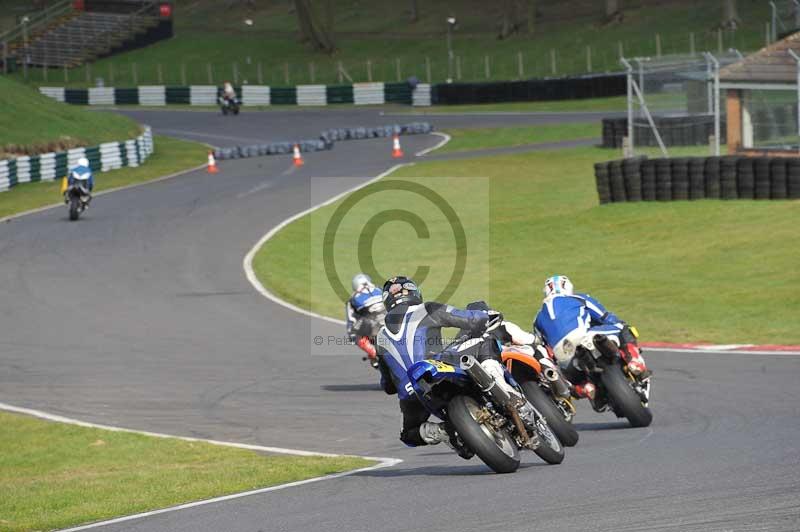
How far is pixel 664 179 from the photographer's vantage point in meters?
29.2

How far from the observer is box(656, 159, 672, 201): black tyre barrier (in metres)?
29.2

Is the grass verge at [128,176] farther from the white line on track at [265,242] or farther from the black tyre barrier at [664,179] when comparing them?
the black tyre barrier at [664,179]

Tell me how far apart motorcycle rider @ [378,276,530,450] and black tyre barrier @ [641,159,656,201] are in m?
19.5

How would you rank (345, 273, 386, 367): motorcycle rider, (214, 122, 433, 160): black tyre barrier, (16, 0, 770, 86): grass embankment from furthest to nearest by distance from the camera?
(16, 0, 770, 86): grass embankment → (214, 122, 433, 160): black tyre barrier → (345, 273, 386, 367): motorcycle rider

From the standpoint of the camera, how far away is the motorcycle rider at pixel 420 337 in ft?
33.7

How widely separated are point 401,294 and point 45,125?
1440 inches

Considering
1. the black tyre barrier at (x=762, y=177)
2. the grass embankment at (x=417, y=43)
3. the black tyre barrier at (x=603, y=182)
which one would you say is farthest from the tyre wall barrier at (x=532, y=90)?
the black tyre barrier at (x=762, y=177)

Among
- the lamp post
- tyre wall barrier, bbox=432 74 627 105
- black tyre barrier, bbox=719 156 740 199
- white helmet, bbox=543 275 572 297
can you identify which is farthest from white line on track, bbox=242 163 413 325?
the lamp post

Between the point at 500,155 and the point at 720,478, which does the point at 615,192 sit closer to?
the point at 500,155

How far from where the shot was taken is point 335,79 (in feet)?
244

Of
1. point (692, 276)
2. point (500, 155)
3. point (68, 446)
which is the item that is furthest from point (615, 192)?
point (68, 446)

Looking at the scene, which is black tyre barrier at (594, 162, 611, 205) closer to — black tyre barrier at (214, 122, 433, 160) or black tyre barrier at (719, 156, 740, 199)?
black tyre barrier at (719, 156, 740, 199)

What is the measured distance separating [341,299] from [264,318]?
8.68ft

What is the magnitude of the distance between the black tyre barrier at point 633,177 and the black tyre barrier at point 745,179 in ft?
7.62
